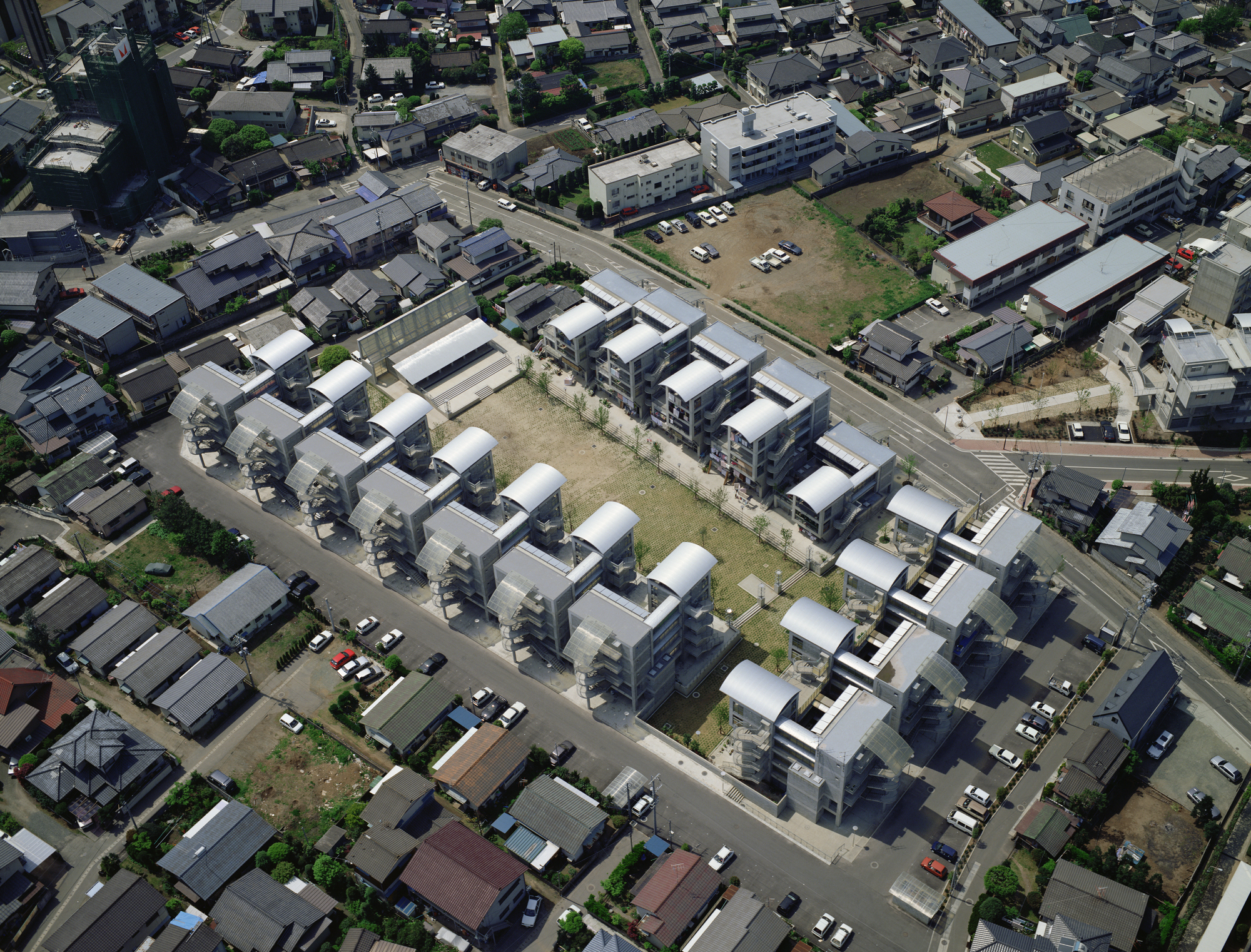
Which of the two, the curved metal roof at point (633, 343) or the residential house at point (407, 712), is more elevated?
the curved metal roof at point (633, 343)

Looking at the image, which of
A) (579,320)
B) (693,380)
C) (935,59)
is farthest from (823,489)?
(935,59)

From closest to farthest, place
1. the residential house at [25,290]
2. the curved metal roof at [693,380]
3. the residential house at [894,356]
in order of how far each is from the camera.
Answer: the curved metal roof at [693,380]
the residential house at [894,356]
the residential house at [25,290]

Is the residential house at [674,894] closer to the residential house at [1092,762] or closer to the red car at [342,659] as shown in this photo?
the residential house at [1092,762]

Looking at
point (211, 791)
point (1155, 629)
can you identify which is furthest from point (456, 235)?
point (1155, 629)

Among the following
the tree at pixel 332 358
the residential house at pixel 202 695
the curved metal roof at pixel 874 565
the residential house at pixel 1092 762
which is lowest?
the residential house at pixel 1092 762

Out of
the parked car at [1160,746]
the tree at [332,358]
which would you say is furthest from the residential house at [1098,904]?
the tree at [332,358]

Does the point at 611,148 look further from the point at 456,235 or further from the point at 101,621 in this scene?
the point at 101,621
